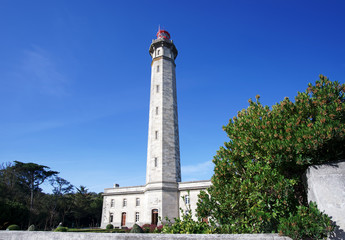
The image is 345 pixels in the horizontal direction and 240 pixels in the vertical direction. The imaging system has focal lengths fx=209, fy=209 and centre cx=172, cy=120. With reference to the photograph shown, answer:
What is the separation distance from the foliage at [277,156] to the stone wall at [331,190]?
519 millimetres

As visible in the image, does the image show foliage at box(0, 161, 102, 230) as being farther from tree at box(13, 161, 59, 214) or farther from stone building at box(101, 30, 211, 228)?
stone building at box(101, 30, 211, 228)

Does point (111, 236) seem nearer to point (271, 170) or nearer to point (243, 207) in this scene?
point (243, 207)

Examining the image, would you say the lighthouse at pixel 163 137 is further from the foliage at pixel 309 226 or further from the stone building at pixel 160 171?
the foliage at pixel 309 226

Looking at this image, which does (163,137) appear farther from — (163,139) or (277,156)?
(277,156)

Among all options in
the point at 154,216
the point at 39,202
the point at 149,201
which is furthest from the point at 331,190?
the point at 39,202

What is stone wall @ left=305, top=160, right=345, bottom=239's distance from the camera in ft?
15.0

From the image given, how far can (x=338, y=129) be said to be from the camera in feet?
17.2

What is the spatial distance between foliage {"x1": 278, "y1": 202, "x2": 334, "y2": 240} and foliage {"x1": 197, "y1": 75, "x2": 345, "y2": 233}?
722 mm

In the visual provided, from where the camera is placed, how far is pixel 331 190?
188 inches

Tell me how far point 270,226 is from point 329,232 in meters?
1.79

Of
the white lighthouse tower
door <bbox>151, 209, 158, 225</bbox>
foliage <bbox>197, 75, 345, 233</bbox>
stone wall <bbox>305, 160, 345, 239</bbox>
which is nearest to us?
stone wall <bbox>305, 160, 345, 239</bbox>

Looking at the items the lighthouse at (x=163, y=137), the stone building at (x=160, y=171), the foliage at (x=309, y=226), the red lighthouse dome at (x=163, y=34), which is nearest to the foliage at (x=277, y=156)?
the foliage at (x=309, y=226)

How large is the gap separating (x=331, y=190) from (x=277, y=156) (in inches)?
58.0

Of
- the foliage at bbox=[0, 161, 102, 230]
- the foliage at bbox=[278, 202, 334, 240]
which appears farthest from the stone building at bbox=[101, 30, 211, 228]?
the foliage at bbox=[278, 202, 334, 240]
